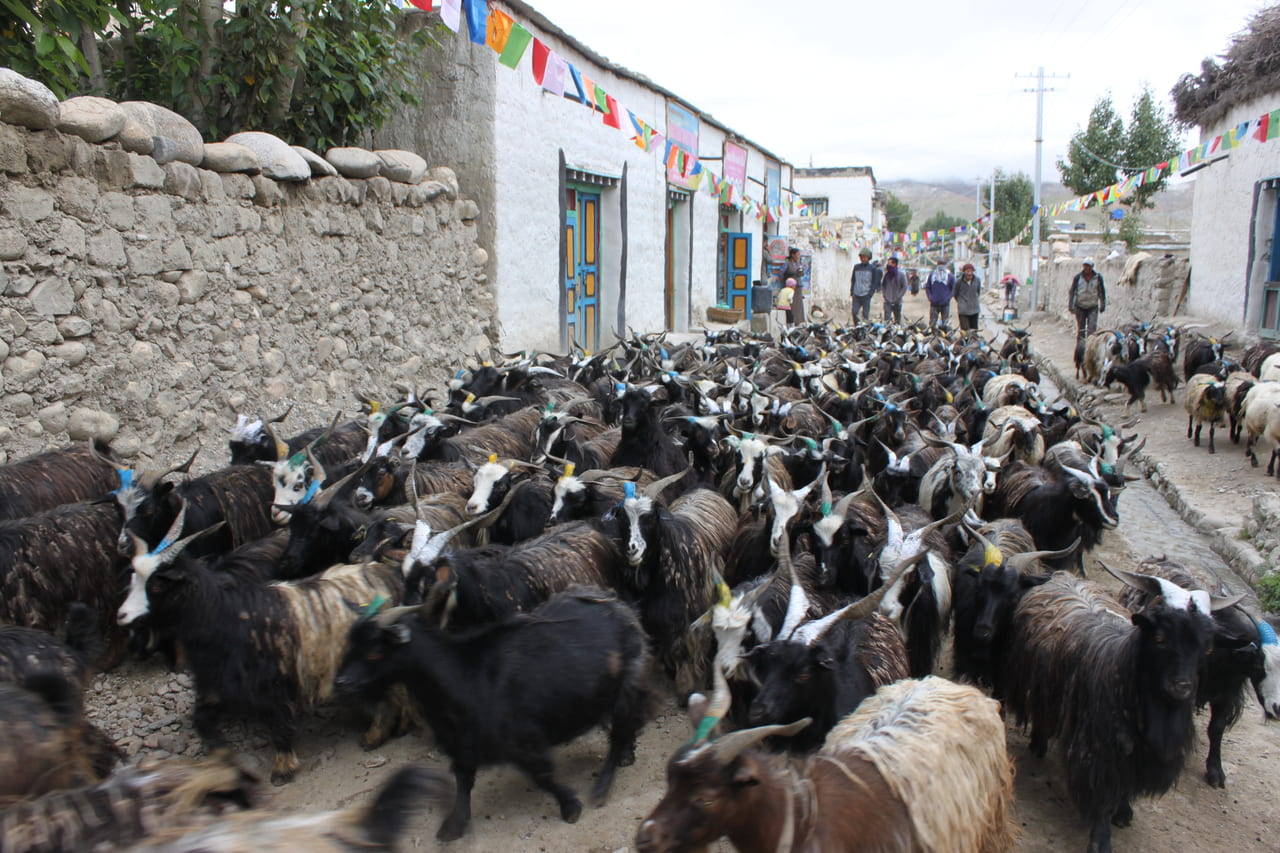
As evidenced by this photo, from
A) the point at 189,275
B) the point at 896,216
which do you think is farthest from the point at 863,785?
the point at 896,216

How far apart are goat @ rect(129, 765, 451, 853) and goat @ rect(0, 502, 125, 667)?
2.52 metres

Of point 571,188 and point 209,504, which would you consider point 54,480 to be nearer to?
point 209,504

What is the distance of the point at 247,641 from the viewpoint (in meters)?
3.36

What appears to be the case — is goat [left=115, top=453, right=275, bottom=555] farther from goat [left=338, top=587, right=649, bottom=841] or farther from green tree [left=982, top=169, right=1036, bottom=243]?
green tree [left=982, top=169, right=1036, bottom=243]

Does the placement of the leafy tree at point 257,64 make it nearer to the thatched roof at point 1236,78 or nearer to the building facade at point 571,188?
the building facade at point 571,188

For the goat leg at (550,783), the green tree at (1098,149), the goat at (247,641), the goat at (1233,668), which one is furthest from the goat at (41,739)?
the green tree at (1098,149)

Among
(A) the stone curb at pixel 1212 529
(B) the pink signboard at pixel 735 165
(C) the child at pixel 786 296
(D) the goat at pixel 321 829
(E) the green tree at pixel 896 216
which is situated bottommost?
(A) the stone curb at pixel 1212 529

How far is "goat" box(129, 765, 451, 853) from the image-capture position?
65.3 inches

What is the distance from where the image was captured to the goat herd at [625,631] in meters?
2.25

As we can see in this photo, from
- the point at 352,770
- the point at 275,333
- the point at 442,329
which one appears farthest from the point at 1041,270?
the point at 352,770

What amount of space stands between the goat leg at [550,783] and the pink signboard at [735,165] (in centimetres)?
1683

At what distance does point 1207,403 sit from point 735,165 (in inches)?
507

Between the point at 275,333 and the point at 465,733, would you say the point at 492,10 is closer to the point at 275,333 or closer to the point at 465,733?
the point at 275,333

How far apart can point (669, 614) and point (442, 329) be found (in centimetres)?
594
